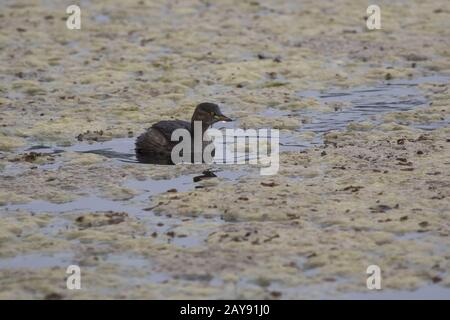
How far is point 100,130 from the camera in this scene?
1470 centimetres

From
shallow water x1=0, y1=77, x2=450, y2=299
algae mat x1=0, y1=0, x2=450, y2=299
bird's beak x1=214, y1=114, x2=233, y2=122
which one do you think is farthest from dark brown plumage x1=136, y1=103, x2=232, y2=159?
algae mat x1=0, y1=0, x2=450, y2=299

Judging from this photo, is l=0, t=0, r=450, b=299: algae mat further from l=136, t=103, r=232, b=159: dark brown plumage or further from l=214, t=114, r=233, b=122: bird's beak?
l=214, t=114, r=233, b=122: bird's beak

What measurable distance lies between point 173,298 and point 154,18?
41.9 ft

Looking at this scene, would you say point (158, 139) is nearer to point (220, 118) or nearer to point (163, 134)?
point (163, 134)

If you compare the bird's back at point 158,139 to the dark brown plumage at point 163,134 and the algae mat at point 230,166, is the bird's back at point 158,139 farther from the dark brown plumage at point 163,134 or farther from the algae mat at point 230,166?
the algae mat at point 230,166

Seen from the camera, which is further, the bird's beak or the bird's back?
the bird's beak

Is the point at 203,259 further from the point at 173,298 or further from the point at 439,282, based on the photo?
the point at 439,282

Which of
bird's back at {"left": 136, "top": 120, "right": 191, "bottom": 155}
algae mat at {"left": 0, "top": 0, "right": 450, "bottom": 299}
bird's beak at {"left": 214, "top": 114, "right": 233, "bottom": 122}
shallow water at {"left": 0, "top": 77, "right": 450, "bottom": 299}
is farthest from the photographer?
bird's beak at {"left": 214, "top": 114, "right": 233, "bottom": 122}

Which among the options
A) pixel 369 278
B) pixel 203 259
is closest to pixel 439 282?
pixel 369 278

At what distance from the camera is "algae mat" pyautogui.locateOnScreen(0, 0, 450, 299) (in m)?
9.81

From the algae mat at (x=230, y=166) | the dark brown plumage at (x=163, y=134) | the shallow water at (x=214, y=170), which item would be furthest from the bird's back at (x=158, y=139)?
the algae mat at (x=230, y=166)

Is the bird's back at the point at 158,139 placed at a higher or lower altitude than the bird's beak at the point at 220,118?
lower

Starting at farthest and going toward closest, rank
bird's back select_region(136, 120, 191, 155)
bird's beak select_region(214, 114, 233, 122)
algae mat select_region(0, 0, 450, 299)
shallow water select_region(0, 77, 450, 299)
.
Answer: bird's beak select_region(214, 114, 233, 122)
bird's back select_region(136, 120, 191, 155)
shallow water select_region(0, 77, 450, 299)
algae mat select_region(0, 0, 450, 299)

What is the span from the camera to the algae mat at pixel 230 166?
9812mm
